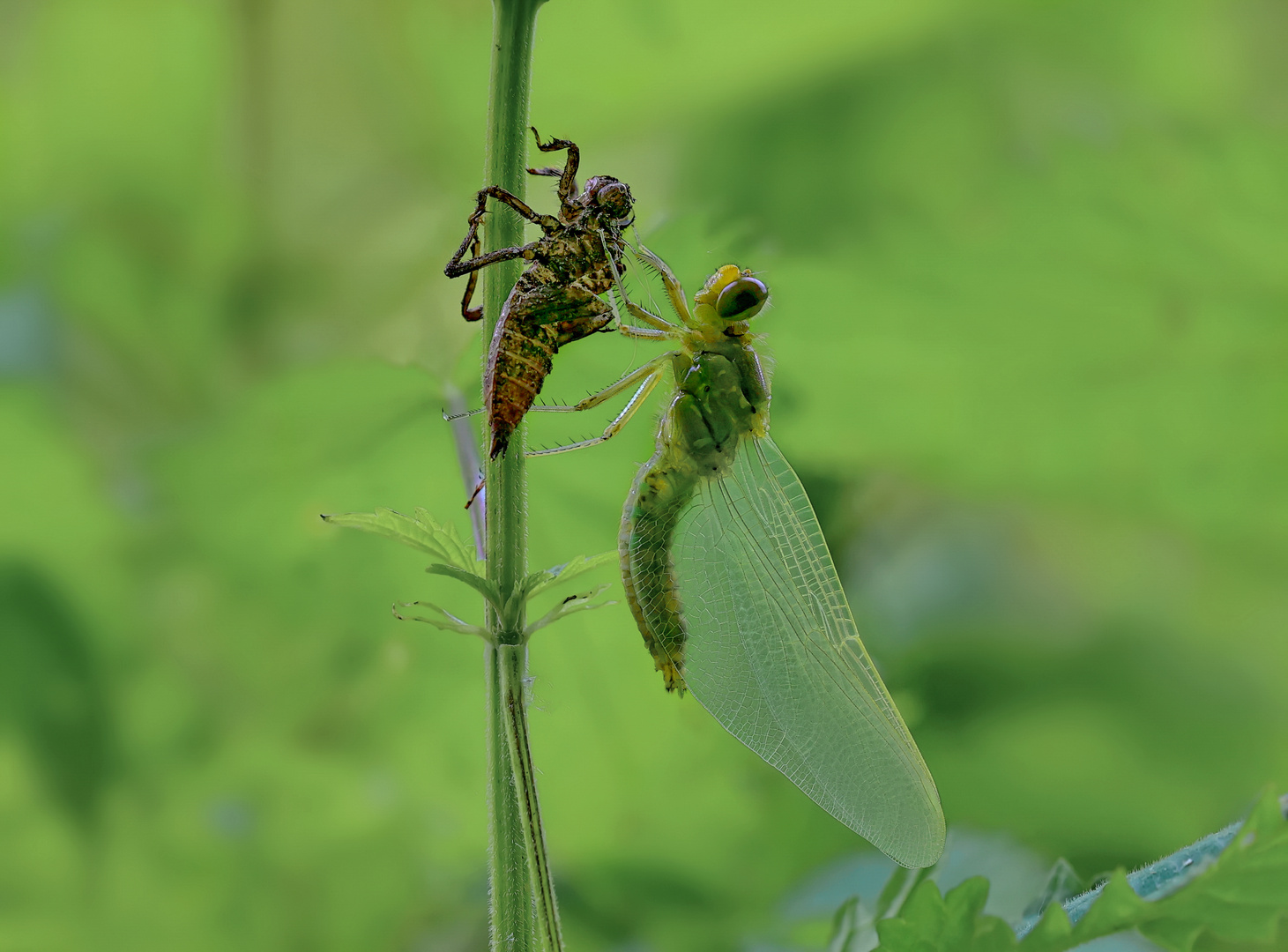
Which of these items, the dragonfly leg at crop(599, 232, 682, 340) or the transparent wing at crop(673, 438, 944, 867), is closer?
the dragonfly leg at crop(599, 232, 682, 340)

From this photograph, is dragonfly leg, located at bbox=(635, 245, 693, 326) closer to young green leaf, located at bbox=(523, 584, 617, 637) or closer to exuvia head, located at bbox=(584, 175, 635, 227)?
exuvia head, located at bbox=(584, 175, 635, 227)

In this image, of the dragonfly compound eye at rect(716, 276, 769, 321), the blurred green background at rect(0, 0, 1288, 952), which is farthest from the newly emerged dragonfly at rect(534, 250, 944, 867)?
the blurred green background at rect(0, 0, 1288, 952)

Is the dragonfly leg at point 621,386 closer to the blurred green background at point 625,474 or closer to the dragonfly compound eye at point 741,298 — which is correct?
the dragonfly compound eye at point 741,298

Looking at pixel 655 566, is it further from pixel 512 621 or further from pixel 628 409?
pixel 512 621

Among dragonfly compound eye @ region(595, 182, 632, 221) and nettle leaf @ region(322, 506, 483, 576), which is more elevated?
dragonfly compound eye @ region(595, 182, 632, 221)

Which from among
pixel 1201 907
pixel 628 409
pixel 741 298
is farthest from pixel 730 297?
pixel 1201 907

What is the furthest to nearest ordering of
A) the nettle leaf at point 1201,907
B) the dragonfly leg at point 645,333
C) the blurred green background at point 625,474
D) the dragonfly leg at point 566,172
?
the blurred green background at point 625,474 → the dragonfly leg at point 645,333 → the dragonfly leg at point 566,172 → the nettle leaf at point 1201,907

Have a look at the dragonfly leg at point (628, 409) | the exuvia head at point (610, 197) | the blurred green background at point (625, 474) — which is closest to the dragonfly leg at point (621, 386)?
A: the dragonfly leg at point (628, 409)

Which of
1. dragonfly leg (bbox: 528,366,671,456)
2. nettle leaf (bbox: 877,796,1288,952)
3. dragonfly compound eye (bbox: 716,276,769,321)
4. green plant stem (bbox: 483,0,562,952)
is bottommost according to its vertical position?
nettle leaf (bbox: 877,796,1288,952)
